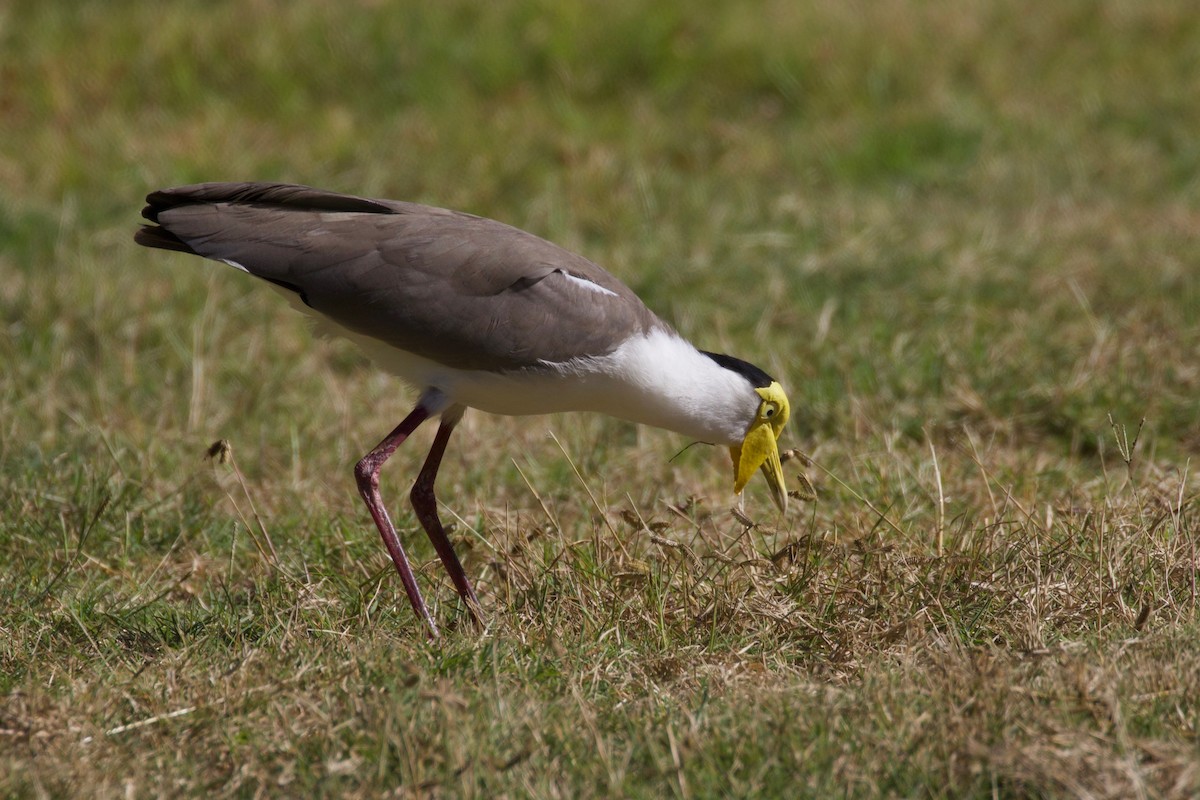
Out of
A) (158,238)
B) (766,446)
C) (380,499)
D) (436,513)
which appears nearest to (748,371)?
(766,446)

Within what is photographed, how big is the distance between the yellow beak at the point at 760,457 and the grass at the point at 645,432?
15 centimetres

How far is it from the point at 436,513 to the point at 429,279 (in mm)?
695

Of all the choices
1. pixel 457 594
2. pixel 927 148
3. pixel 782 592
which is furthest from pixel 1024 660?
pixel 927 148

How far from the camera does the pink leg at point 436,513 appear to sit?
160 inches

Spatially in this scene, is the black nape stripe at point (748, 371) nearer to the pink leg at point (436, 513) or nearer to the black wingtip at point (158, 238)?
the pink leg at point (436, 513)

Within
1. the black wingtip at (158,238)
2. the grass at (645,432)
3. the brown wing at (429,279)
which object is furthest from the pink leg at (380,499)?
the black wingtip at (158,238)

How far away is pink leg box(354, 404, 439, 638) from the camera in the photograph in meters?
3.97

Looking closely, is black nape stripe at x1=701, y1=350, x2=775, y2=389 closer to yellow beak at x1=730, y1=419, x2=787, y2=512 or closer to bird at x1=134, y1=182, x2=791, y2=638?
bird at x1=134, y1=182, x2=791, y2=638

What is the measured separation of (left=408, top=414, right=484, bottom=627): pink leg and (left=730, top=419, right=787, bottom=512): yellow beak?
34.9 inches

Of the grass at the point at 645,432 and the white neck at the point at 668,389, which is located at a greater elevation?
the white neck at the point at 668,389

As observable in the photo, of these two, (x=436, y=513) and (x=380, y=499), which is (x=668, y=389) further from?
(x=380, y=499)

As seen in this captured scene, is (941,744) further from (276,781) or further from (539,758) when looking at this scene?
(276,781)

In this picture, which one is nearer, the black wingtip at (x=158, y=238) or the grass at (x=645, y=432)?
the grass at (x=645, y=432)

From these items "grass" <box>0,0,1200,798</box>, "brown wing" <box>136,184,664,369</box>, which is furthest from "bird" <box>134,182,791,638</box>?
"grass" <box>0,0,1200,798</box>
